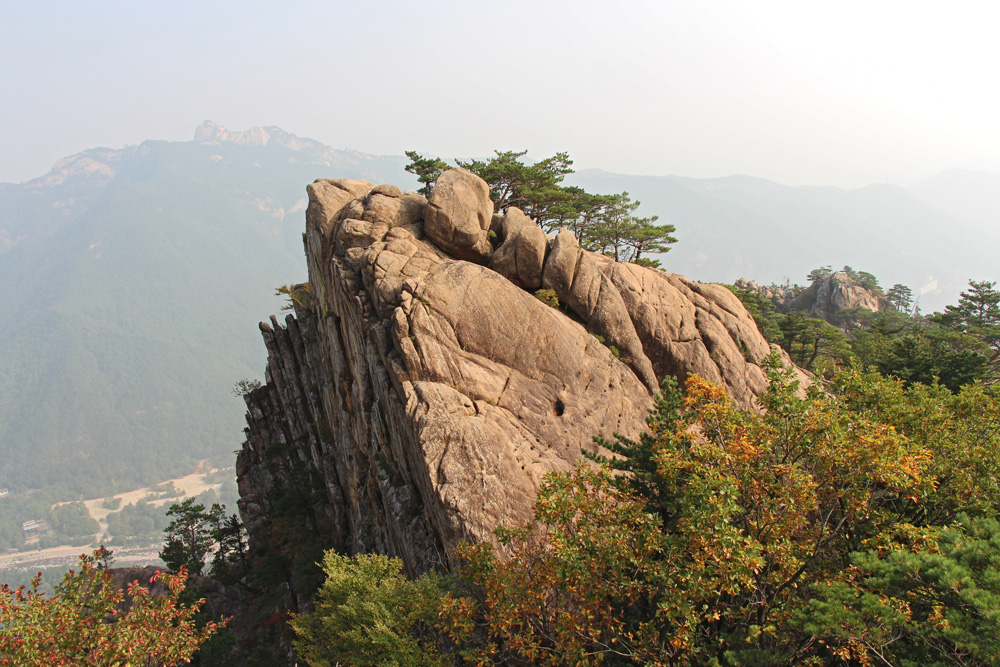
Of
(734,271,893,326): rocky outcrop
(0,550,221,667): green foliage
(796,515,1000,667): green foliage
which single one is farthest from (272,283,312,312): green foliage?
(734,271,893,326): rocky outcrop

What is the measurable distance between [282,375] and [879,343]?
61272mm

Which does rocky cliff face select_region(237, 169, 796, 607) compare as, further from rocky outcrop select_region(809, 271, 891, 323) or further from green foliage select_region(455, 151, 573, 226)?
rocky outcrop select_region(809, 271, 891, 323)

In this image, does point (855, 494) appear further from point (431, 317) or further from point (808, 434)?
point (431, 317)

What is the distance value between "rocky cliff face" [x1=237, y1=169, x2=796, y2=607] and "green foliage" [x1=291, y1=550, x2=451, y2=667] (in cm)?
287

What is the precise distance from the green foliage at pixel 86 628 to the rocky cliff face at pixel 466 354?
1005 cm

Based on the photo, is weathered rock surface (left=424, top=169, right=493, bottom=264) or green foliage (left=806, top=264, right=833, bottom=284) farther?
green foliage (left=806, top=264, right=833, bottom=284)

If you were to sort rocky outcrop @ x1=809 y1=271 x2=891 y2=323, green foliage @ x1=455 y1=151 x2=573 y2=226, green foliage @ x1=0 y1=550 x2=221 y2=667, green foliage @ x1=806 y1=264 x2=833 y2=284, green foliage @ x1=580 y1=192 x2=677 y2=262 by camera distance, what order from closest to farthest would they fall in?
green foliage @ x1=0 y1=550 x2=221 y2=667
green foliage @ x1=455 y1=151 x2=573 y2=226
green foliage @ x1=580 y1=192 x2=677 y2=262
rocky outcrop @ x1=809 y1=271 x2=891 y2=323
green foliage @ x1=806 y1=264 x2=833 y2=284

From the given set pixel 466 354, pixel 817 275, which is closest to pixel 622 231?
pixel 466 354

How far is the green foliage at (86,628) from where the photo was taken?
13.5m

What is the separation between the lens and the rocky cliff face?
2369cm

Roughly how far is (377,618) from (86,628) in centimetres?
853

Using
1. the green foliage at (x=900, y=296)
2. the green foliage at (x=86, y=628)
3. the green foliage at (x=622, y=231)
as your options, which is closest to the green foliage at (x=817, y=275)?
the green foliage at (x=900, y=296)

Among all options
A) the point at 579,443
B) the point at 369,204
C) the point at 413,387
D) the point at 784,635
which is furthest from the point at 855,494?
the point at 369,204

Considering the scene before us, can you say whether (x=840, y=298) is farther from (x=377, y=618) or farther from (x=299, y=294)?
(x=377, y=618)
